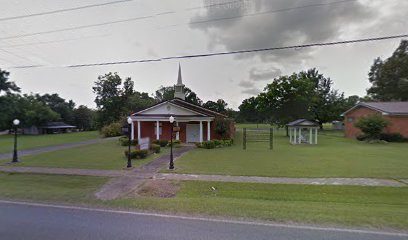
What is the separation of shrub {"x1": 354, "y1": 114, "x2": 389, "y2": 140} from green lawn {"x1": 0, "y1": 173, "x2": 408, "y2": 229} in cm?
2011

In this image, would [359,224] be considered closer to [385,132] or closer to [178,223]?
[178,223]

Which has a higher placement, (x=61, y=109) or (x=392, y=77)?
(x=392, y=77)

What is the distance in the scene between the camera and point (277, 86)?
3809 centimetres

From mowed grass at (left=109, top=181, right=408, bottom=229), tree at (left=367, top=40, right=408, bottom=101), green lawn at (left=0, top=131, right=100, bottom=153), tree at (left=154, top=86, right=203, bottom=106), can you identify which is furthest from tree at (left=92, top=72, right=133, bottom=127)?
tree at (left=367, top=40, right=408, bottom=101)

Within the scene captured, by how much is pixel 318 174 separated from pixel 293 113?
29.1 metres

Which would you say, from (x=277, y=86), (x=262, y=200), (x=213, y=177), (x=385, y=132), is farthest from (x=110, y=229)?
(x=277, y=86)

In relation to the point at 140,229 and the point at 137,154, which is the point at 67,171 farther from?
the point at 140,229

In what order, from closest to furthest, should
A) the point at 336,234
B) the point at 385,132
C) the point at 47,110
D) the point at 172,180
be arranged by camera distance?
the point at 336,234 → the point at 172,180 → the point at 385,132 → the point at 47,110

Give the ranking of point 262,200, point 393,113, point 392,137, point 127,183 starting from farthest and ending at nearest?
point 393,113 < point 392,137 < point 127,183 < point 262,200

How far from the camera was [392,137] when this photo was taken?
26.3 meters

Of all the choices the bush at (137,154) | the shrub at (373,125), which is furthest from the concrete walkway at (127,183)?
the shrub at (373,125)

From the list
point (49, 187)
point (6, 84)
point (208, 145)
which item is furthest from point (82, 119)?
point (49, 187)

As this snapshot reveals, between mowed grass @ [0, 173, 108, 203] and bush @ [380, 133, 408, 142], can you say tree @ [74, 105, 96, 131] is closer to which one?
mowed grass @ [0, 173, 108, 203]

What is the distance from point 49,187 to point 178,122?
17892 mm
